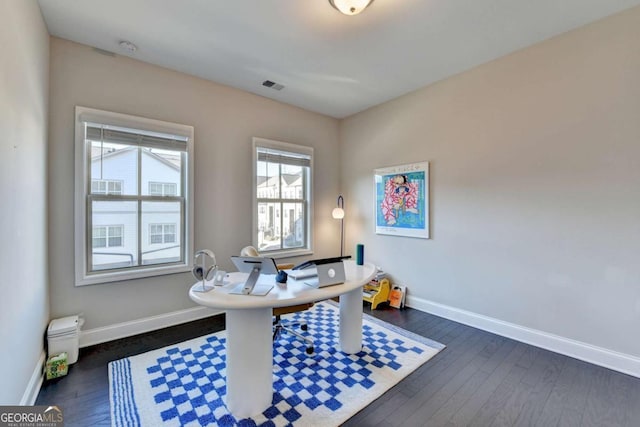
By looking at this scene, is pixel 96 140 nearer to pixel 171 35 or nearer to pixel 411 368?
pixel 171 35

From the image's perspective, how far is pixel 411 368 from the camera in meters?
2.24

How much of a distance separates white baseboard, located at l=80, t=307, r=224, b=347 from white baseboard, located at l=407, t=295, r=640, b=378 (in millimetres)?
2941

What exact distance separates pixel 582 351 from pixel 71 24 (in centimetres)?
535

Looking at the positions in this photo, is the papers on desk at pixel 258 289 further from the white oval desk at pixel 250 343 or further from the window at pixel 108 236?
the window at pixel 108 236

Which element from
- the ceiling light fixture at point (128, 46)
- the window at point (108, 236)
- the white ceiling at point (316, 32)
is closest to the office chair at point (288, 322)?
the window at point (108, 236)

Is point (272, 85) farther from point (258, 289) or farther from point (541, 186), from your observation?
point (541, 186)

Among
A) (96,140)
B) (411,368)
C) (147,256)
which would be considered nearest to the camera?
(411,368)

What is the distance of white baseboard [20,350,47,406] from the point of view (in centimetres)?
173

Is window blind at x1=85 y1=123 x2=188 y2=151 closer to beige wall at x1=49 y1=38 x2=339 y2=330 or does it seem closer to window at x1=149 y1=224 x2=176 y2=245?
beige wall at x1=49 y1=38 x2=339 y2=330

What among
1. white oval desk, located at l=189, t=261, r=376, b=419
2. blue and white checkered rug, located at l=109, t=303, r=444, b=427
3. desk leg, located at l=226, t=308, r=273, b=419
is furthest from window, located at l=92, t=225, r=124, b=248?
desk leg, located at l=226, t=308, r=273, b=419

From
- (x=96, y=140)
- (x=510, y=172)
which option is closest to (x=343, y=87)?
(x=510, y=172)

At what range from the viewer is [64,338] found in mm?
2242

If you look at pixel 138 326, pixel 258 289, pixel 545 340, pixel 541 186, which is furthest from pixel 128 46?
pixel 545 340

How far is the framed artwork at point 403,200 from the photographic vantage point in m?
3.47
